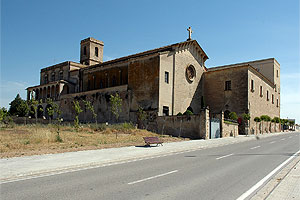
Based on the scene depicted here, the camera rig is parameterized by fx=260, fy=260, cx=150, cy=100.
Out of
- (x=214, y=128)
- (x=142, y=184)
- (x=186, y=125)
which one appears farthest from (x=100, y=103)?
(x=142, y=184)

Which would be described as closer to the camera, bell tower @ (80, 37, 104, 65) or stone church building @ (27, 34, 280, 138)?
stone church building @ (27, 34, 280, 138)

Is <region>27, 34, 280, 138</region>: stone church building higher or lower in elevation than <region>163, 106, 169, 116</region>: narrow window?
higher

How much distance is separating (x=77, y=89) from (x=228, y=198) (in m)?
44.5

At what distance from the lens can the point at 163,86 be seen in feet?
109

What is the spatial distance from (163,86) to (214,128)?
859cm

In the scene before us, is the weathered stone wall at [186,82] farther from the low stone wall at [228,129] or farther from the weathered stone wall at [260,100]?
the weathered stone wall at [260,100]

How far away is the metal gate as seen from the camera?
28188mm

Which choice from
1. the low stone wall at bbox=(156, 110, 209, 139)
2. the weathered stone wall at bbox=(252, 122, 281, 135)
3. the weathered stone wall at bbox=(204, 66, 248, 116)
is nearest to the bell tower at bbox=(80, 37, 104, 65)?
the weathered stone wall at bbox=(204, 66, 248, 116)

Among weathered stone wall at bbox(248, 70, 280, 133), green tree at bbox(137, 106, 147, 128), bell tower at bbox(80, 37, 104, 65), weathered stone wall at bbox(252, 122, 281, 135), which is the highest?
bell tower at bbox(80, 37, 104, 65)

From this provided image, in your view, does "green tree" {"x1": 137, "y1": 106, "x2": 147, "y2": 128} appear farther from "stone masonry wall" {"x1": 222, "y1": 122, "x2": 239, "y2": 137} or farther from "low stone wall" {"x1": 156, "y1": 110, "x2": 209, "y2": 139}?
"stone masonry wall" {"x1": 222, "y1": 122, "x2": 239, "y2": 137}

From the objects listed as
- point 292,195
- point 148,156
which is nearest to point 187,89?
point 148,156

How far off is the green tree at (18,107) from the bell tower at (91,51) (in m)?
15.2

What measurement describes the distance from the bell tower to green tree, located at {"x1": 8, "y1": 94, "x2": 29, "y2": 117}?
597 inches

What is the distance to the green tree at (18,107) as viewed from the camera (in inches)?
2079
